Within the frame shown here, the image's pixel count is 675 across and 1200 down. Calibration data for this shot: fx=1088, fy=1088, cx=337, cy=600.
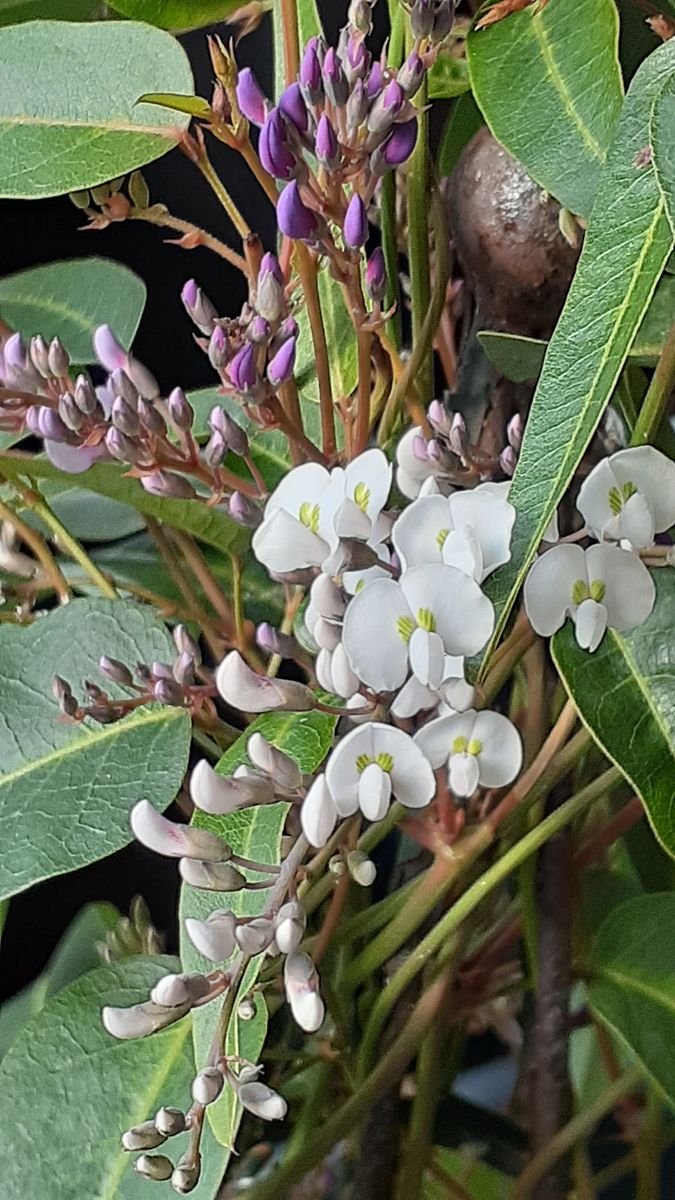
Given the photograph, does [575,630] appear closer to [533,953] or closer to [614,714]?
[614,714]

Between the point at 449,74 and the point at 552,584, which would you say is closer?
the point at 552,584

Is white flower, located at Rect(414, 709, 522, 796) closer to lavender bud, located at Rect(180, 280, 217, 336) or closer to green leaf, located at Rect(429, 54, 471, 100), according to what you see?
lavender bud, located at Rect(180, 280, 217, 336)

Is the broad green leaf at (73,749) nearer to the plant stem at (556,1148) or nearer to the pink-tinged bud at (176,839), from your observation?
the pink-tinged bud at (176,839)

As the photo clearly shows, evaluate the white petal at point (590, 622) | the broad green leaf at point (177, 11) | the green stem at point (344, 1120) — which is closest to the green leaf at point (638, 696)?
the white petal at point (590, 622)

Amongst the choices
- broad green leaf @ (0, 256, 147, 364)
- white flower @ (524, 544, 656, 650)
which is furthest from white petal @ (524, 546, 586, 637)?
broad green leaf @ (0, 256, 147, 364)

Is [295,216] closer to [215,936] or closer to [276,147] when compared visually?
[276,147]

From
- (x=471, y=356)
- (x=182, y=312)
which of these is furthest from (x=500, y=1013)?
(x=182, y=312)

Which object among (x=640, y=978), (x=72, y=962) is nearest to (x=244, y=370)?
(x=640, y=978)
